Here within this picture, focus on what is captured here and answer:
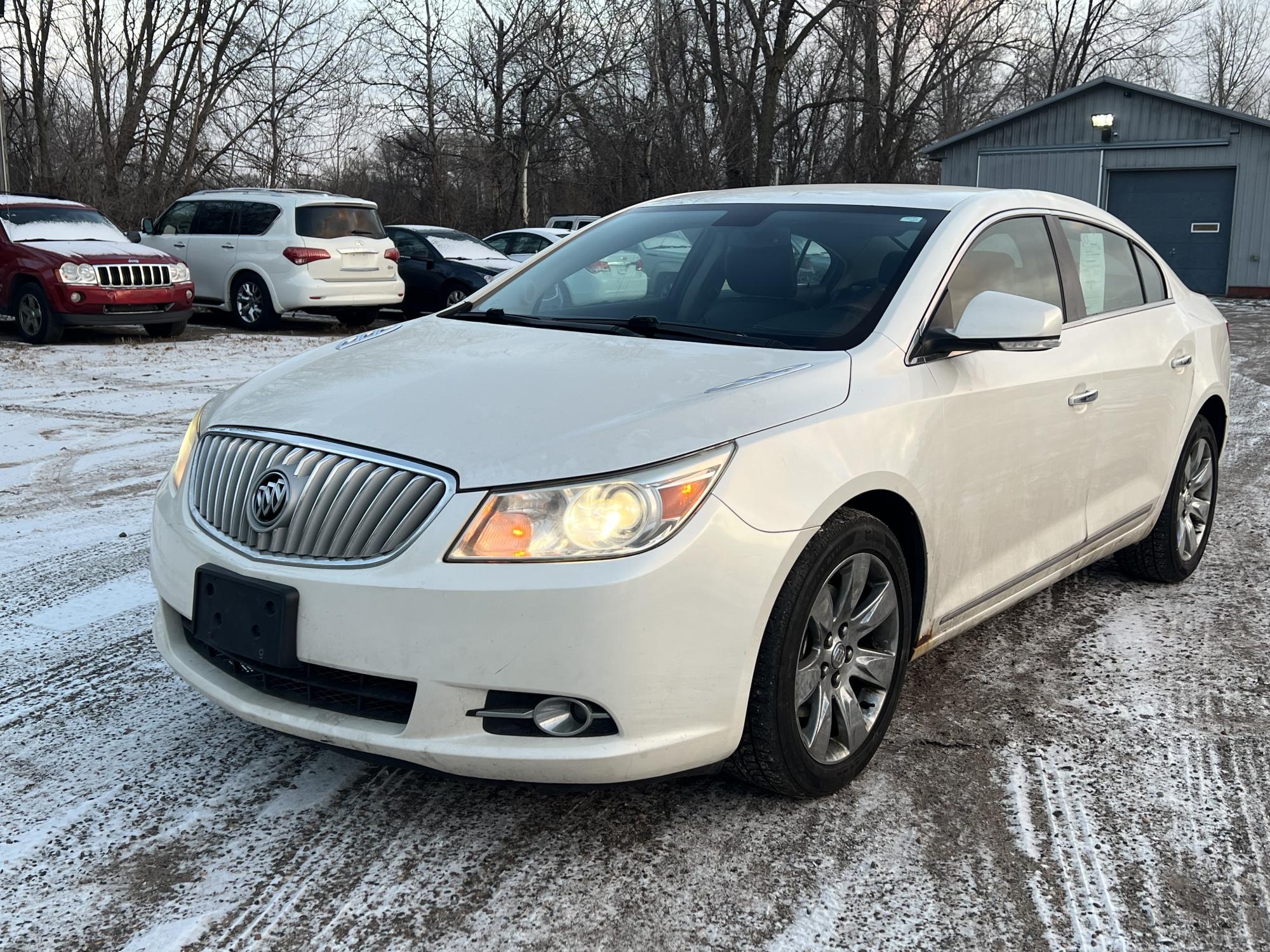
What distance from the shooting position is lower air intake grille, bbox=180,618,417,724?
2.70m

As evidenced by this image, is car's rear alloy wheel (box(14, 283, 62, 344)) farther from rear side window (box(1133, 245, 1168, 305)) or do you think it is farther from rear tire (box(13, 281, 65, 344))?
rear side window (box(1133, 245, 1168, 305))

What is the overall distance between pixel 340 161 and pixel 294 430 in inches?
1331

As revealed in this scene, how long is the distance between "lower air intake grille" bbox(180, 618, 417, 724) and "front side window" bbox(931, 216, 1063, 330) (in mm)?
1852

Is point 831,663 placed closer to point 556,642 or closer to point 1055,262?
point 556,642

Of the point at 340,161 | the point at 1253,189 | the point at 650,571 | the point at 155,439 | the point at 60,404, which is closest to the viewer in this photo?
the point at 650,571

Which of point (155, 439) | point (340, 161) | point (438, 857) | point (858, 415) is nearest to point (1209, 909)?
point (858, 415)

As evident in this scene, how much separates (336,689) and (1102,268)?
3273 mm

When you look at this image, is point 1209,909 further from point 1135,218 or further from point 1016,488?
point 1135,218

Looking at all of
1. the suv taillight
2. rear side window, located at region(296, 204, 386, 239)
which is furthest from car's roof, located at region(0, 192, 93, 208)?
rear side window, located at region(296, 204, 386, 239)

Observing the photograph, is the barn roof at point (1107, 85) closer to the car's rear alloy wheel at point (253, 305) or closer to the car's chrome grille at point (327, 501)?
the car's rear alloy wheel at point (253, 305)

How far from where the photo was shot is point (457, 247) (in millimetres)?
17625

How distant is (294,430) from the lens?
2.95m

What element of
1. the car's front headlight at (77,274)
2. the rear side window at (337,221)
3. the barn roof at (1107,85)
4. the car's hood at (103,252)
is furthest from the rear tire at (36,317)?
the barn roof at (1107,85)

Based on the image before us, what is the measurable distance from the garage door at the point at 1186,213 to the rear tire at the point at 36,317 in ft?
66.5
